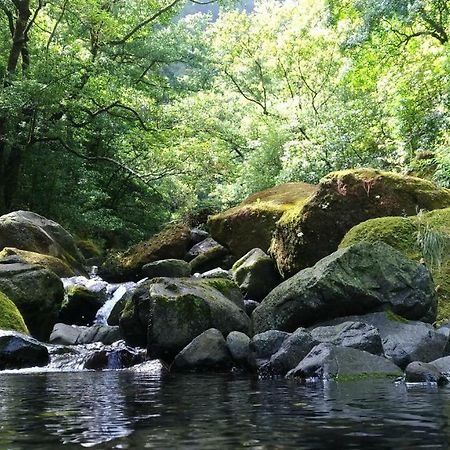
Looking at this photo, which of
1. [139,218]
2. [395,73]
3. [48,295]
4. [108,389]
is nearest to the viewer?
[108,389]

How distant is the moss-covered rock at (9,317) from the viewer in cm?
915

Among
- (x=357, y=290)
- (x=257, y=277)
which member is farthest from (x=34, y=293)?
(x=357, y=290)

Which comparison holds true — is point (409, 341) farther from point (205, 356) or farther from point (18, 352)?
point (18, 352)

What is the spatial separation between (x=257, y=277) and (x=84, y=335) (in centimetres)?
346

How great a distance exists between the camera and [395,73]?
16.0m

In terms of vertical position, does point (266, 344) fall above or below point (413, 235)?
below

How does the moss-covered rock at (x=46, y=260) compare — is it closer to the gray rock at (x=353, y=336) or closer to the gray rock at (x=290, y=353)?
the gray rock at (x=290, y=353)

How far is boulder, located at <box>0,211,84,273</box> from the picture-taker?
14.7m

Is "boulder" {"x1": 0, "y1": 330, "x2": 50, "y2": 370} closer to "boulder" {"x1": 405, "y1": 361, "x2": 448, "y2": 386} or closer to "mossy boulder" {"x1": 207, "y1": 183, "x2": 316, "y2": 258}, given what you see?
"boulder" {"x1": 405, "y1": 361, "x2": 448, "y2": 386}

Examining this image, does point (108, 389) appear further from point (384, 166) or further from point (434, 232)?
point (384, 166)

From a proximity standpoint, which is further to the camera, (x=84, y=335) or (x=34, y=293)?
(x=34, y=293)

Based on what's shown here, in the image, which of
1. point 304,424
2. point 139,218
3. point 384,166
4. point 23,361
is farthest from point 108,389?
point 139,218

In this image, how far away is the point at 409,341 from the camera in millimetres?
6934

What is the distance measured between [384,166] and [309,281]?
957cm
